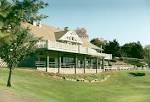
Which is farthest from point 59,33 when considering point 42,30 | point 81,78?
point 81,78

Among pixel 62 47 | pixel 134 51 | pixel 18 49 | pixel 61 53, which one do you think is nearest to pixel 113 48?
pixel 134 51

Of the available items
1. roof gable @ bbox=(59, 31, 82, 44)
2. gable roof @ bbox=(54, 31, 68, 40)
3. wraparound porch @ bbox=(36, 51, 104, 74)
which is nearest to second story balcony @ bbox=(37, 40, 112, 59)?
wraparound porch @ bbox=(36, 51, 104, 74)

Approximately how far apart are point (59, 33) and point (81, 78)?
2277 cm

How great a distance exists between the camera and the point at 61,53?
70750 mm

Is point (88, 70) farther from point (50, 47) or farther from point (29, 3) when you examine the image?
point (29, 3)

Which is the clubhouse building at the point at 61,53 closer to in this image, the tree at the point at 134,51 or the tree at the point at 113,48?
the tree at the point at 113,48

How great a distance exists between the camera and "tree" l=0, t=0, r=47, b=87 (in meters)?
22.9

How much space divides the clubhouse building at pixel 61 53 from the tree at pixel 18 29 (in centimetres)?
1408

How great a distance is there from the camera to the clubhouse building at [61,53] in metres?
61.4

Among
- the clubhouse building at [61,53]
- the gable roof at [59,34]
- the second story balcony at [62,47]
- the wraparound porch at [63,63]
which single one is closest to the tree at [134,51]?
the clubhouse building at [61,53]

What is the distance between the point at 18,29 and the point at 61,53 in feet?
121

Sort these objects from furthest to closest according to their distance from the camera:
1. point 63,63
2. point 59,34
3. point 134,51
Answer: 1. point 134,51
2. point 59,34
3. point 63,63

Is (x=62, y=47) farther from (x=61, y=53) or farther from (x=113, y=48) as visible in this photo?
(x=113, y=48)

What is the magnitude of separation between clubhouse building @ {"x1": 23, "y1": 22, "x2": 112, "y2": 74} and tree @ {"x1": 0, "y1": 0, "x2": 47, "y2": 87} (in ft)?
46.2
